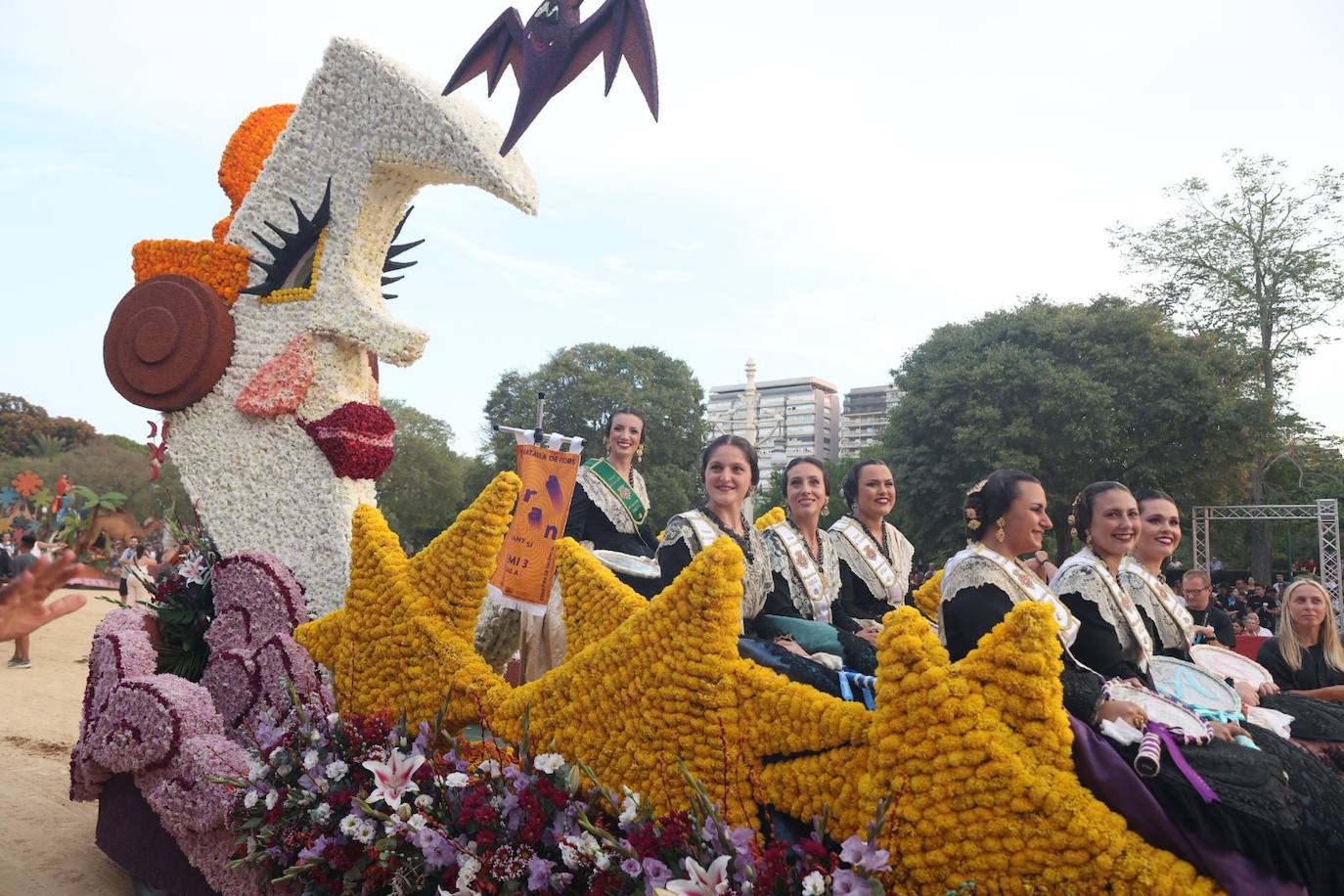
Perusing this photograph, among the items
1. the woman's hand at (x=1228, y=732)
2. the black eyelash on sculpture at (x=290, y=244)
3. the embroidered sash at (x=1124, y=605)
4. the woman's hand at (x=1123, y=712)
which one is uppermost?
the black eyelash on sculpture at (x=290, y=244)

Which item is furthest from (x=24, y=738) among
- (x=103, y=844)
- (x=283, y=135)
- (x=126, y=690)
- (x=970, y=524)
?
(x=970, y=524)

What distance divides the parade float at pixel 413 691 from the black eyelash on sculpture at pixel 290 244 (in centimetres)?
2

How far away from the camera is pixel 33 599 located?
2027mm

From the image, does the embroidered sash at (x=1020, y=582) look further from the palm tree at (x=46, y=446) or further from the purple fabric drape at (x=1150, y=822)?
the palm tree at (x=46, y=446)

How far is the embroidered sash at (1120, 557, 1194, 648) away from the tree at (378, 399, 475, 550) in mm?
26655

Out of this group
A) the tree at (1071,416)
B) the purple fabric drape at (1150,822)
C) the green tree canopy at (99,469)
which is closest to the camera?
the purple fabric drape at (1150,822)

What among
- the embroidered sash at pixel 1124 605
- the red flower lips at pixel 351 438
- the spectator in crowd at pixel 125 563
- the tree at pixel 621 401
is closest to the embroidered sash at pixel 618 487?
the red flower lips at pixel 351 438

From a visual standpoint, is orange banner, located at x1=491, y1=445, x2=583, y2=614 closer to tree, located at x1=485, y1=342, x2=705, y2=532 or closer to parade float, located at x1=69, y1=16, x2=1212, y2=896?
parade float, located at x1=69, y1=16, x2=1212, y2=896

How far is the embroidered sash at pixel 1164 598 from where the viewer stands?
12.0 feet

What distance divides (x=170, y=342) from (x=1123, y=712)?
18.8 feet

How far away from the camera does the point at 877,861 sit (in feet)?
6.61

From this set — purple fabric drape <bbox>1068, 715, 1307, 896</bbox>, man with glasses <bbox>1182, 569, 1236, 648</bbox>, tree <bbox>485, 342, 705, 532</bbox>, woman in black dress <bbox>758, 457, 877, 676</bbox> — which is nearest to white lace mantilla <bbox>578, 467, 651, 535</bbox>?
woman in black dress <bbox>758, 457, 877, 676</bbox>

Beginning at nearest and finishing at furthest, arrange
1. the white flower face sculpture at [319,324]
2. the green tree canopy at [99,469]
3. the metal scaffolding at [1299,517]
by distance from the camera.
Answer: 1. the white flower face sculpture at [319,324]
2. the metal scaffolding at [1299,517]
3. the green tree canopy at [99,469]

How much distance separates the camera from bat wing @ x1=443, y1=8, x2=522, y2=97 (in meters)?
6.02
